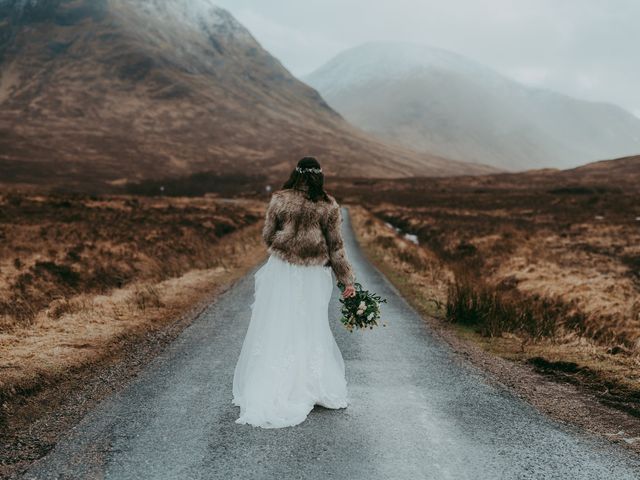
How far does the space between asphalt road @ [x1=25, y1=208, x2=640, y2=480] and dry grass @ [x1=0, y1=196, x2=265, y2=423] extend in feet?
5.50

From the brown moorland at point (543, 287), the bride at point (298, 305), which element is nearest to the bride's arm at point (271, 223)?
the bride at point (298, 305)

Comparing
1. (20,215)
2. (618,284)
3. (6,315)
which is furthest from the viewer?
(20,215)

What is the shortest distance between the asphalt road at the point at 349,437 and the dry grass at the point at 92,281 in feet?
5.50

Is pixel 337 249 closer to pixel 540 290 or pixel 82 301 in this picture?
pixel 82 301

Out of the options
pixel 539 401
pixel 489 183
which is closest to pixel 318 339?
pixel 539 401

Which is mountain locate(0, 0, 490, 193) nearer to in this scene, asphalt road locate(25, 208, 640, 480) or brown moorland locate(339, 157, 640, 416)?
brown moorland locate(339, 157, 640, 416)

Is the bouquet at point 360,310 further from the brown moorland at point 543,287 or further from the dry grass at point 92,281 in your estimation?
the dry grass at point 92,281

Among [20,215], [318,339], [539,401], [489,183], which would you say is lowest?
[20,215]

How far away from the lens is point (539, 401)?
6.20 m

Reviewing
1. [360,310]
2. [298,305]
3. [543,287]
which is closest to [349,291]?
[360,310]

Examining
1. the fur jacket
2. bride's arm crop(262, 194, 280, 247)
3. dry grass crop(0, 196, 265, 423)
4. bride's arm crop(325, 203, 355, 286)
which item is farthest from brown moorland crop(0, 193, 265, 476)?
bride's arm crop(325, 203, 355, 286)

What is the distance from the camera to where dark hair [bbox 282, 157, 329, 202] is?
5734mm

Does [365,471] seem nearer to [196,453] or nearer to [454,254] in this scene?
[196,453]

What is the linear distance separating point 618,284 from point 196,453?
14.1 m
